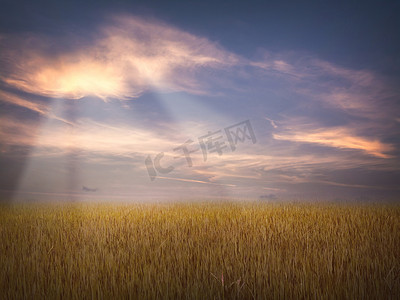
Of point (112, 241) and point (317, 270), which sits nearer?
point (317, 270)

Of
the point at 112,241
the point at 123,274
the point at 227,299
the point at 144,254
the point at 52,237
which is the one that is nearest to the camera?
the point at 227,299

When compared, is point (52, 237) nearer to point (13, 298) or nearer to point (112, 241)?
point (112, 241)

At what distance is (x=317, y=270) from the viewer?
3.34m

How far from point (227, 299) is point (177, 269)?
3.11ft

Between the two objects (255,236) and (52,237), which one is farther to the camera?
(52,237)

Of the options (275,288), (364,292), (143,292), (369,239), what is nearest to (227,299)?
(275,288)

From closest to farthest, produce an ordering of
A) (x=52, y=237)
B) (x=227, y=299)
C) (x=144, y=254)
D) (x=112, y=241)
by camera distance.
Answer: (x=227, y=299) < (x=144, y=254) < (x=112, y=241) < (x=52, y=237)

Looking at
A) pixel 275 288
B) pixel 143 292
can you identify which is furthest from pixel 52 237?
pixel 275 288

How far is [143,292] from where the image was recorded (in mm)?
2941

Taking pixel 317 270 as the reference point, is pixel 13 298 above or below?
below

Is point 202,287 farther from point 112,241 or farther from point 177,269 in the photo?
point 112,241

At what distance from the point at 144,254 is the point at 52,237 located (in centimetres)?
238

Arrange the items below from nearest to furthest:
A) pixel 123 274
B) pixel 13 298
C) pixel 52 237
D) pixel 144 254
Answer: pixel 13 298, pixel 123 274, pixel 144 254, pixel 52 237

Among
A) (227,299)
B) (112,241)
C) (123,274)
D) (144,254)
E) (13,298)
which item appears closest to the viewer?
(227,299)
